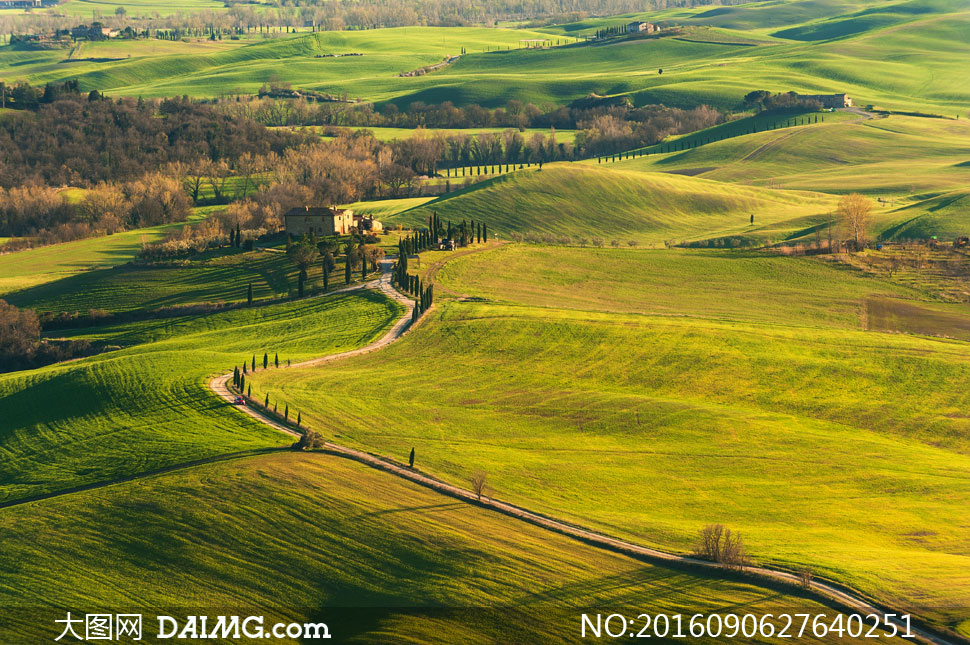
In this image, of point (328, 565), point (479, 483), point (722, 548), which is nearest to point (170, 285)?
point (479, 483)

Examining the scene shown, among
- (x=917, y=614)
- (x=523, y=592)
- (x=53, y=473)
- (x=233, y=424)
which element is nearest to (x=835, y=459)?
(x=917, y=614)

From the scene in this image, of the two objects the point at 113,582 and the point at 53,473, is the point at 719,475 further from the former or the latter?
the point at 53,473

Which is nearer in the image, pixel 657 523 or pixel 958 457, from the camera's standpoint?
pixel 657 523

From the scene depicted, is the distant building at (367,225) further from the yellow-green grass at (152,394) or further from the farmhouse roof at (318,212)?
the yellow-green grass at (152,394)

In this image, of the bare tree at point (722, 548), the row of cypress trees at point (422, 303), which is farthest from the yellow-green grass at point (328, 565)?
the row of cypress trees at point (422, 303)

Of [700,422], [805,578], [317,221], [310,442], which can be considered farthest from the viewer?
[317,221]

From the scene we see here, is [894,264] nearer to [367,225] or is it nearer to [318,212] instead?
[367,225]
